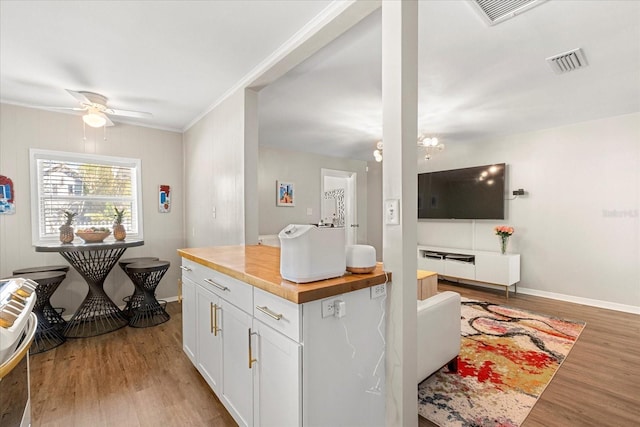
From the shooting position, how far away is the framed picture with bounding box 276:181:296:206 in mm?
5137

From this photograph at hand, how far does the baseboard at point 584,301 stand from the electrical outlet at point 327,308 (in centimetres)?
436

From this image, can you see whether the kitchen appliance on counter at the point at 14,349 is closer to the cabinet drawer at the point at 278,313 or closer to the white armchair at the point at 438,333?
the cabinet drawer at the point at 278,313

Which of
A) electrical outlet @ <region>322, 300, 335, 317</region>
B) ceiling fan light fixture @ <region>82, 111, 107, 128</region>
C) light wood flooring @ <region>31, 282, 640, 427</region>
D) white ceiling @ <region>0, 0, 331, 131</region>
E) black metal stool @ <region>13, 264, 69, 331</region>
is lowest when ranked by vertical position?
light wood flooring @ <region>31, 282, 640, 427</region>

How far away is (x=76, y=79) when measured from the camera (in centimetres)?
261

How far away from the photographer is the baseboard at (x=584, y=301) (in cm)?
356

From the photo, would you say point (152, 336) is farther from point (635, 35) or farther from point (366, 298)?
point (635, 35)

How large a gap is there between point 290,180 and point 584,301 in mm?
4607

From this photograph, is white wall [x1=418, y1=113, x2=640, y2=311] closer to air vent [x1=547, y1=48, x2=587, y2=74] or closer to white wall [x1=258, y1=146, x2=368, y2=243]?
air vent [x1=547, y1=48, x2=587, y2=74]

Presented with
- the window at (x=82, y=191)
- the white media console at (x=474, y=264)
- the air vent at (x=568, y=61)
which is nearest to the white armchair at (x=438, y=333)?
the air vent at (x=568, y=61)

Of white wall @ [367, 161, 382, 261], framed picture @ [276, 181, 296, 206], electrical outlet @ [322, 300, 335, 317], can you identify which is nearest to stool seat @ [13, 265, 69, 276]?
framed picture @ [276, 181, 296, 206]

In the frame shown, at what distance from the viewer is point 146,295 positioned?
342cm

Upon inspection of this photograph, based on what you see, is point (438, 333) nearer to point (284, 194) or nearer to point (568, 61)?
point (568, 61)

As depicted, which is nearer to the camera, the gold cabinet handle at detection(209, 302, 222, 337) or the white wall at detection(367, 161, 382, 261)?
the gold cabinet handle at detection(209, 302, 222, 337)

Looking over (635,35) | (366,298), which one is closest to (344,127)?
(635,35)
